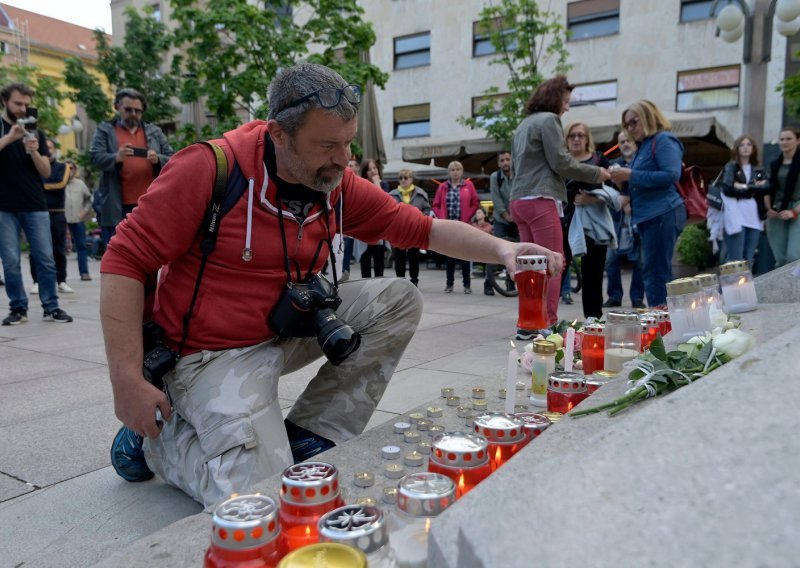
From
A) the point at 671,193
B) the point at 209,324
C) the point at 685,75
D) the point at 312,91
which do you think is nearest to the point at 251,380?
the point at 209,324

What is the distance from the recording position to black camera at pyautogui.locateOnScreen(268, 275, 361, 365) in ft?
6.91

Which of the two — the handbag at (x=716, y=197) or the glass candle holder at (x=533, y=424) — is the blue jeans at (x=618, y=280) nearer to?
the handbag at (x=716, y=197)

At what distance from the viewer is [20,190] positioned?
209 inches

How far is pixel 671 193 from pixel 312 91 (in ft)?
11.8

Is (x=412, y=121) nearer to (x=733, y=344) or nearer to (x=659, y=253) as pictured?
(x=659, y=253)

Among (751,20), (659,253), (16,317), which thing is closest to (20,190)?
(16,317)

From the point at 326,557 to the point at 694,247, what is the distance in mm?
9226

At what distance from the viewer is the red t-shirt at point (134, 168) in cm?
549

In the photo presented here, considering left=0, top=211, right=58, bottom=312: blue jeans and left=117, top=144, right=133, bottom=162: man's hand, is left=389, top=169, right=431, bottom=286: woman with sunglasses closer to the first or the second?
left=117, top=144, right=133, bottom=162: man's hand

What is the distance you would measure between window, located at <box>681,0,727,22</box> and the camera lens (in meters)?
18.5

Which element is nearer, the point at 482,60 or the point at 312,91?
the point at 312,91

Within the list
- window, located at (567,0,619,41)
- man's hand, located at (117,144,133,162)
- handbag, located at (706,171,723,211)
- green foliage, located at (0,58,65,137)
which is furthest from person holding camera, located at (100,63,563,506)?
green foliage, located at (0,58,65,137)

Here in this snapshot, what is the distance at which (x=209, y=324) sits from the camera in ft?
6.91

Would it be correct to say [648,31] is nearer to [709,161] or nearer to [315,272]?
[709,161]
